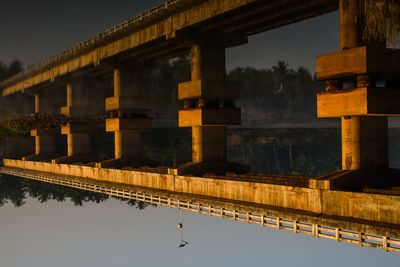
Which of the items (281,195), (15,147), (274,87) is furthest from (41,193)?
(274,87)

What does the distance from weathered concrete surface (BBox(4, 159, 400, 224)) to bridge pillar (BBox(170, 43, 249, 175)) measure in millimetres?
3606

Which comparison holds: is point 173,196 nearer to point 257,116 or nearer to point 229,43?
point 229,43

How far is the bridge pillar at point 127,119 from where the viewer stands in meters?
55.7

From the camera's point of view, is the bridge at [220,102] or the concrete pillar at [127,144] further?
the concrete pillar at [127,144]

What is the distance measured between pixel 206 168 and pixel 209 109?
5.07 meters

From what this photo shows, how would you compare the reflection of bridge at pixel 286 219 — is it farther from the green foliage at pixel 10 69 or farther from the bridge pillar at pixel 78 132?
the green foliage at pixel 10 69

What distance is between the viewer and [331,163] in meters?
145

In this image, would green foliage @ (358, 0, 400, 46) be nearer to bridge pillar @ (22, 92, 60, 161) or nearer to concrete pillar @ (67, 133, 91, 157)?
concrete pillar @ (67, 133, 91, 157)

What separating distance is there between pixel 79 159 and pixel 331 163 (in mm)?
94691

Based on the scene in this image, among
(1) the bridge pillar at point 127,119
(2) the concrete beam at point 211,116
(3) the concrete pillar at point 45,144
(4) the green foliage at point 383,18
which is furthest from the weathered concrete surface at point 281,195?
(3) the concrete pillar at point 45,144

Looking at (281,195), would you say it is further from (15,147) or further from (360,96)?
(15,147)

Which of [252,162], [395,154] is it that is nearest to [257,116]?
[395,154]

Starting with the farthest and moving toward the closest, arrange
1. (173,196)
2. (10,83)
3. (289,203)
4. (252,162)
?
(252,162)
(10,83)
(173,196)
(289,203)

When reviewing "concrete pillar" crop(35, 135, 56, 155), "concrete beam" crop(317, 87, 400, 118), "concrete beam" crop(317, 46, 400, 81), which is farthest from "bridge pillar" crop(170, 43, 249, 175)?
"concrete pillar" crop(35, 135, 56, 155)
